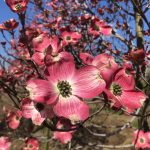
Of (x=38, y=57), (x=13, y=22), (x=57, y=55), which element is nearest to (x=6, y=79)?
(x=13, y=22)

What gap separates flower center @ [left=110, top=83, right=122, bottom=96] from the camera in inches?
60.8

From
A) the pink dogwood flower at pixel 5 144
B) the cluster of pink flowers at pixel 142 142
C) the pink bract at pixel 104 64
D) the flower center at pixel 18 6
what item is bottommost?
the cluster of pink flowers at pixel 142 142

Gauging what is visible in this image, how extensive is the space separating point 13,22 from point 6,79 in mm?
392

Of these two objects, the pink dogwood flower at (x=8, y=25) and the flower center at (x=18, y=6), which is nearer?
the flower center at (x=18, y=6)

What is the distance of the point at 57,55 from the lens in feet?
5.10

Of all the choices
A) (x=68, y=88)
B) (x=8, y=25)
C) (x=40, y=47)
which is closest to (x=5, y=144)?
(x=8, y=25)

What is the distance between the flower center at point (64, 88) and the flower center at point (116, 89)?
170 mm

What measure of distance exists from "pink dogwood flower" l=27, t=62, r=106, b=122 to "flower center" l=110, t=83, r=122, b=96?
10 cm

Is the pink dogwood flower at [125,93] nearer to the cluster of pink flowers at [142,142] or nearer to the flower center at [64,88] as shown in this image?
the flower center at [64,88]

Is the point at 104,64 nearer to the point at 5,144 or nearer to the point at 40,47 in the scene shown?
the point at 40,47

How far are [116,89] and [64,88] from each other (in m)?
0.22

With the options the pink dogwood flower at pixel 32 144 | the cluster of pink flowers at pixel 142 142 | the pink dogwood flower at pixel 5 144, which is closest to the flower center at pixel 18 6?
the pink dogwood flower at pixel 5 144

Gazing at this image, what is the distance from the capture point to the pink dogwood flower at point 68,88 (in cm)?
145

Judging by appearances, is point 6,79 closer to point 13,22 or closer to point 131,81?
point 13,22
